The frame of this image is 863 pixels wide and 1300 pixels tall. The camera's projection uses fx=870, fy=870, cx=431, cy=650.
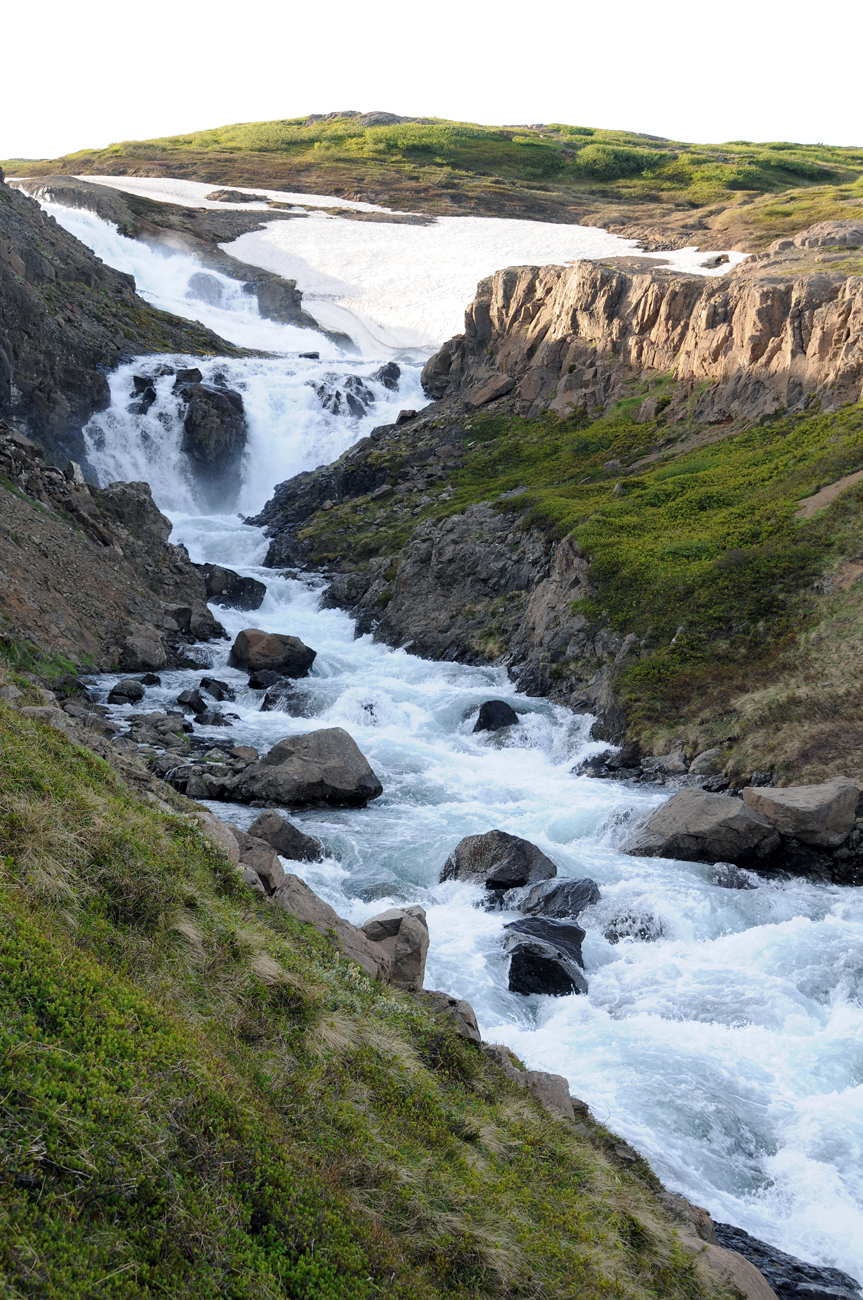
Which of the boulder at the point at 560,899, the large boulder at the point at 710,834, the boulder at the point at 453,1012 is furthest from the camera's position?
the large boulder at the point at 710,834

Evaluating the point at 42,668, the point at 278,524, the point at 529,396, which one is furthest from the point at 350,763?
the point at 529,396

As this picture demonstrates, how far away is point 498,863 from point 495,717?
30.4 feet

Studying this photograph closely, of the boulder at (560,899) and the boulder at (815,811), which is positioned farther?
the boulder at (815,811)

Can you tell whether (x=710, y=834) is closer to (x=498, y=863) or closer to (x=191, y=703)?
(x=498, y=863)

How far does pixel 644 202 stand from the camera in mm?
109062

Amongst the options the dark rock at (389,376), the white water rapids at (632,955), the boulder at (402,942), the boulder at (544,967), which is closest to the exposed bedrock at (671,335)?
the dark rock at (389,376)

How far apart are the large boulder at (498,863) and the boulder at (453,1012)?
539 centimetres

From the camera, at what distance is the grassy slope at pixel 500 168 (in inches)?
4230

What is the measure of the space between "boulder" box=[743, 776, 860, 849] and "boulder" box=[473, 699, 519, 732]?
8.81 meters

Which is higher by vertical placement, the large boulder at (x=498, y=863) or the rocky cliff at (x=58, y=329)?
the rocky cliff at (x=58, y=329)

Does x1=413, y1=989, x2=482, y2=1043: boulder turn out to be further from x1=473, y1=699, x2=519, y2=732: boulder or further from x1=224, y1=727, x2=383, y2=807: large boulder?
x1=473, y1=699, x2=519, y2=732: boulder

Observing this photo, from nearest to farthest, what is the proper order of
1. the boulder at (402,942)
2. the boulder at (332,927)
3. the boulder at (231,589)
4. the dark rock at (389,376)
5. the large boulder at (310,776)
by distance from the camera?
the boulder at (332,927)
the boulder at (402,942)
the large boulder at (310,776)
the boulder at (231,589)
the dark rock at (389,376)

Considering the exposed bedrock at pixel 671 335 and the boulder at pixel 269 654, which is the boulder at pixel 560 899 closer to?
the boulder at pixel 269 654

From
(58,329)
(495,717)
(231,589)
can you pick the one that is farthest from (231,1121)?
(58,329)
